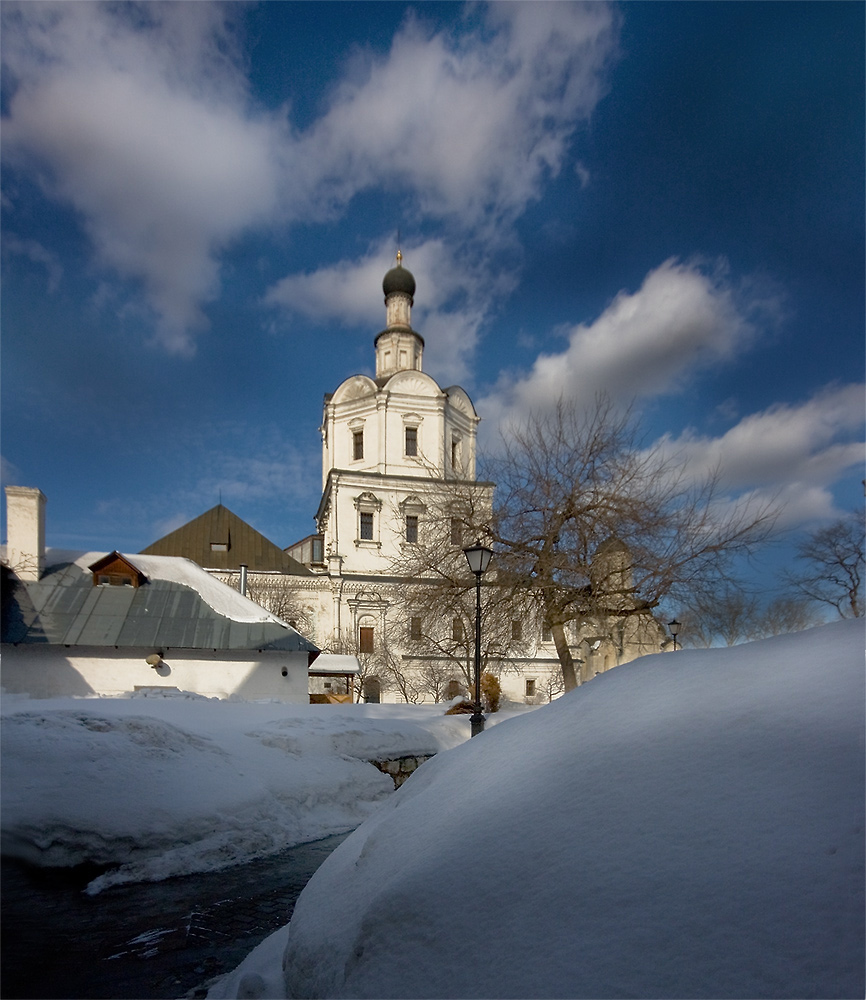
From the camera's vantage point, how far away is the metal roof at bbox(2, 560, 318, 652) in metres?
18.0

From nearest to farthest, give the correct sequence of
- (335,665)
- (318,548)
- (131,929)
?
1. (131,929)
2. (335,665)
3. (318,548)

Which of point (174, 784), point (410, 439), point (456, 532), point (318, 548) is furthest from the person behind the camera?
point (318, 548)

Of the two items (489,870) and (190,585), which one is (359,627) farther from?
(489,870)

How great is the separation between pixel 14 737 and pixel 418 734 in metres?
6.95

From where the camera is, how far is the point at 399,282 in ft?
158

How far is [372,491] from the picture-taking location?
4269 cm

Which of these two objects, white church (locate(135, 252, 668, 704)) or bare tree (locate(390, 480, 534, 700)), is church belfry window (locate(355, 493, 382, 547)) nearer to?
white church (locate(135, 252, 668, 704))

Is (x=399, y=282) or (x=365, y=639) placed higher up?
(x=399, y=282)

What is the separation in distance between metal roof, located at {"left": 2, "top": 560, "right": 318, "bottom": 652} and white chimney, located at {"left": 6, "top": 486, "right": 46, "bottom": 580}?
0.42m

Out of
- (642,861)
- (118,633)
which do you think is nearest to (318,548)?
(118,633)

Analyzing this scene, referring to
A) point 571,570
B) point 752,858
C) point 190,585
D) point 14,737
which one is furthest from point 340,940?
point 190,585

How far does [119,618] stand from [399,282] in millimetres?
35821

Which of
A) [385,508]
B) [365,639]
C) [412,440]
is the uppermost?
[412,440]

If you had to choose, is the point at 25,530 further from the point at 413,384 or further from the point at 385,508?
the point at 413,384
